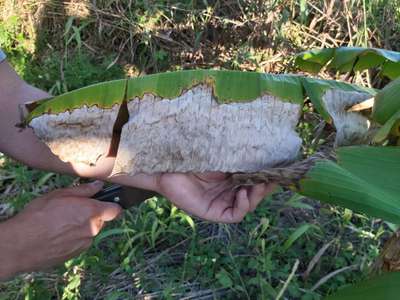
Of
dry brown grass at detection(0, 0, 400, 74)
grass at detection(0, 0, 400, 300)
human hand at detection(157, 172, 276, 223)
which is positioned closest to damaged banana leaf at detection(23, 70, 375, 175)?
human hand at detection(157, 172, 276, 223)

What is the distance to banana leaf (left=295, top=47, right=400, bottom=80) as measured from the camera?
0.93 m

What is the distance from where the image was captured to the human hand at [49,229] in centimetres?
96

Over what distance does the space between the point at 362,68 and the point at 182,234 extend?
770mm

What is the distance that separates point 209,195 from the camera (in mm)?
944

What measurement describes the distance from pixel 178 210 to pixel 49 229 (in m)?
0.68

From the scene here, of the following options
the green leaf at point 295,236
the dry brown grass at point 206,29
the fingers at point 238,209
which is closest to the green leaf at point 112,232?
the green leaf at point 295,236

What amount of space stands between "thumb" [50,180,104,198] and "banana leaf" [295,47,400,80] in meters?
0.46

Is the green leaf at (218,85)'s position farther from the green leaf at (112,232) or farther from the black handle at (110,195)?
the green leaf at (112,232)

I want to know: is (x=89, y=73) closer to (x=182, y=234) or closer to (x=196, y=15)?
(x=196, y=15)

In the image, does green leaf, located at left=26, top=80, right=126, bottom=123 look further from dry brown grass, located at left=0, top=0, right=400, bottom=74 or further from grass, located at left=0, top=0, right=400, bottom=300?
dry brown grass, located at left=0, top=0, right=400, bottom=74

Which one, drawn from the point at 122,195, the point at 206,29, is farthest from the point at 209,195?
the point at 206,29

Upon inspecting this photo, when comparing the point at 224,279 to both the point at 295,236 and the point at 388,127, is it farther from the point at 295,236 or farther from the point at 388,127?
the point at 388,127

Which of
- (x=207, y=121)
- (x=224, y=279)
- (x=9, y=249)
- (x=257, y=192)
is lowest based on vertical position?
(x=224, y=279)

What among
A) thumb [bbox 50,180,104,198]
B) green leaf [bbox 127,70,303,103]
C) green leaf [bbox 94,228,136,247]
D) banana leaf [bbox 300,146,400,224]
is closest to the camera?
banana leaf [bbox 300,146,400,224]
